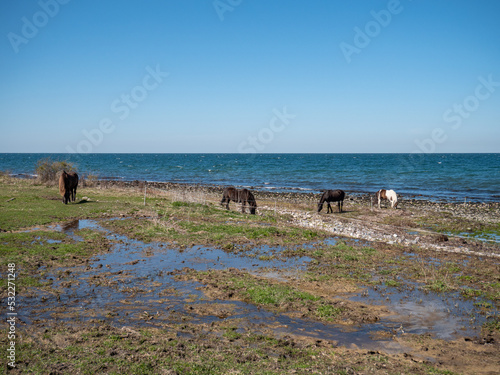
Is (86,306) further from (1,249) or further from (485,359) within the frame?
(485,359)

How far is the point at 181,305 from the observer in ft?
26.4

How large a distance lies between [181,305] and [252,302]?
1.59 metres

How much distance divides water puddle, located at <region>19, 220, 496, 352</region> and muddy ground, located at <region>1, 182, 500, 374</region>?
4 cm

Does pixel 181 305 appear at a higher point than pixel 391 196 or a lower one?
lower

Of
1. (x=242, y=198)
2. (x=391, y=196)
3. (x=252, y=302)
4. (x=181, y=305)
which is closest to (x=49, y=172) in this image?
(x=242, y=198)

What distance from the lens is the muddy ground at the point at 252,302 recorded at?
5.74 meters

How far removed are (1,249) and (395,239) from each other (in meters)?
15.0

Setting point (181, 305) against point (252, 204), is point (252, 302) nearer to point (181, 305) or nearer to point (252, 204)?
point (181, 305)

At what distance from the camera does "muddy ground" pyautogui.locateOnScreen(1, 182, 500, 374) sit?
574 centimetres

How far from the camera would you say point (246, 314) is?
25.2 feet

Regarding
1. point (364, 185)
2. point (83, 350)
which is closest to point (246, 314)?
point (83, 350)

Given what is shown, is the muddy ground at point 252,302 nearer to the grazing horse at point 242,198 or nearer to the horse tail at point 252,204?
the horse tail at point 252,204

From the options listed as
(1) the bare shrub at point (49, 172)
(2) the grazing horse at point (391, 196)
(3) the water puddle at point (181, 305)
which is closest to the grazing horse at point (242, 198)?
(2) the grazing horse at point (391, 196)

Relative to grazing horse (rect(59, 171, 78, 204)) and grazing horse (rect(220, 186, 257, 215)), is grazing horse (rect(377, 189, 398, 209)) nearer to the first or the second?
grazing horse (rect(220, 186, 257, 215))
